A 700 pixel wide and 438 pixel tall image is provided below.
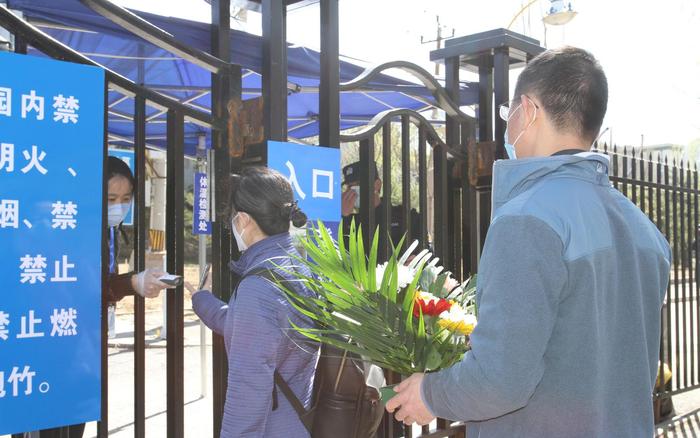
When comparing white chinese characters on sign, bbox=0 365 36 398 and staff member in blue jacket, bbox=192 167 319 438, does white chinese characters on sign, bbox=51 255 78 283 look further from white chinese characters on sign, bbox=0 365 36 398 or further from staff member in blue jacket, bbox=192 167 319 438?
staff member in blue jacket, bbox=192 167 319 438

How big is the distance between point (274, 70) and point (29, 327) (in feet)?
4.99

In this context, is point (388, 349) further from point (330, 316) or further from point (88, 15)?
point (88, 15)

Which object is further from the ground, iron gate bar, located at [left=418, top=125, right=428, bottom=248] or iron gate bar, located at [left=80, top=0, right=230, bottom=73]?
iron gate bar, located at [left=80, top=0, right=230, bottom=73]

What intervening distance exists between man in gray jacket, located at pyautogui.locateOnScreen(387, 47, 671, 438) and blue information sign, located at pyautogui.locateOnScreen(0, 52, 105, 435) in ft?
4.45

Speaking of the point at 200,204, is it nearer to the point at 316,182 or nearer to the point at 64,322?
the point at 316,182

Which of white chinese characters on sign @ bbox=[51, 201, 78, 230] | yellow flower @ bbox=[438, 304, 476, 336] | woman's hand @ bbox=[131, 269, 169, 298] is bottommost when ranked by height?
yellow flower @ bbox=[438, 304, 476, 336]

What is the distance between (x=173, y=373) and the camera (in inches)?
116

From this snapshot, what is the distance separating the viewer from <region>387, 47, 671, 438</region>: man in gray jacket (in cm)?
149

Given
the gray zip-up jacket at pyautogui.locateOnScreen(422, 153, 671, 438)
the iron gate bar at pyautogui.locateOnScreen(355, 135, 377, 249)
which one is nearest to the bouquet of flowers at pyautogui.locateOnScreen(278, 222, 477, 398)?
the gray zip-up jacket at pyautogui.locateOnScreen(422, 153, 671, 438)

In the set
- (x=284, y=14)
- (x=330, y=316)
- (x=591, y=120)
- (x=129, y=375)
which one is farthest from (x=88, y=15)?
(x=129, y=375)

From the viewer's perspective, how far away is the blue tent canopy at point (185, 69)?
3.52 meters

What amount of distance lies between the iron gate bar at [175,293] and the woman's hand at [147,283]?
20cm

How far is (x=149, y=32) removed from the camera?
2.87 meters

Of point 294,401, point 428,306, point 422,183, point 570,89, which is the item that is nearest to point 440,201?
point 422,183
